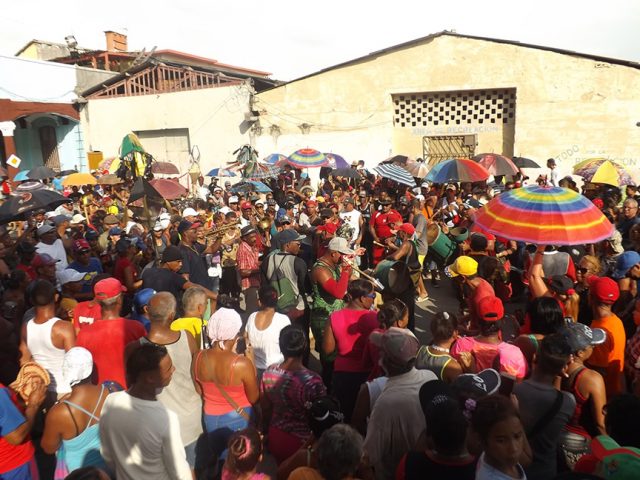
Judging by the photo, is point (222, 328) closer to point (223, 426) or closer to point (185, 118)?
point (223, 426)

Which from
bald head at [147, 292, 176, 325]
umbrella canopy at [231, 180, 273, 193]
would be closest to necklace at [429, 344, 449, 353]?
bald head at [147, 292, 176, 325]

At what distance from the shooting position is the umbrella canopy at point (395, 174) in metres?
9.74

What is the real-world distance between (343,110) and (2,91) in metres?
14.3

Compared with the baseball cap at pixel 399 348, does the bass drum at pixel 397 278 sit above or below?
below

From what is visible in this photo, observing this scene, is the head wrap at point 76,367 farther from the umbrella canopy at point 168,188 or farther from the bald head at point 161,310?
the umbrella canopy at point 168,188

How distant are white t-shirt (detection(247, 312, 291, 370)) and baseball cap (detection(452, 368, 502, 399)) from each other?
167 centimetres

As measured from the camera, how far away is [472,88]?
52.9ft

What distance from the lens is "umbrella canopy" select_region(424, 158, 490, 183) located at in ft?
27.2

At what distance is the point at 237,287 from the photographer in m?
7.34

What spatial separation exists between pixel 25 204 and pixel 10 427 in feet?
15.6

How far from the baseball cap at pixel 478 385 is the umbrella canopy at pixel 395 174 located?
7.09 meters

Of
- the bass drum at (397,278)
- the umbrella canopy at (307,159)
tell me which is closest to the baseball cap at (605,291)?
the bass drum at (397,278)

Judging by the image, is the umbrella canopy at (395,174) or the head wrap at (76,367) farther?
the umbrella canopy at (395,174)

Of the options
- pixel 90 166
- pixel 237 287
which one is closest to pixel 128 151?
pixel 237 287
